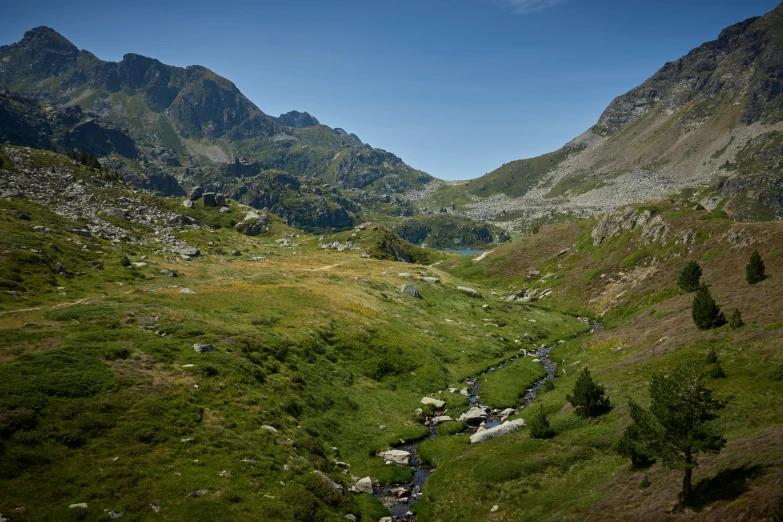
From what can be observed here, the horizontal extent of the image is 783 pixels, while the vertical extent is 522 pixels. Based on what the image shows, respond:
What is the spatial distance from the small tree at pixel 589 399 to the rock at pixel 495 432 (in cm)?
579

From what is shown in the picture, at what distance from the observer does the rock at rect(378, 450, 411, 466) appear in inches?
1351

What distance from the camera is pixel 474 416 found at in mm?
42281

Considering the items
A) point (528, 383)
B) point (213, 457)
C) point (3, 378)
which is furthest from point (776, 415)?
point (3, 378)

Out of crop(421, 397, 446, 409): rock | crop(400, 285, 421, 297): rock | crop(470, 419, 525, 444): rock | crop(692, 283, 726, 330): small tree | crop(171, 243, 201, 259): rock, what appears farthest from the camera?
crop(171, 243, 201, 259): rock

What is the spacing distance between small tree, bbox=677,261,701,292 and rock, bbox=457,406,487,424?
4374cm

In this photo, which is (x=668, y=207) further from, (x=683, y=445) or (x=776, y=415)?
(x=683, y=445)

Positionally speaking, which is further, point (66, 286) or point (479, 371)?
point (479, 371)

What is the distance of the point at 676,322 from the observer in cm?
5200

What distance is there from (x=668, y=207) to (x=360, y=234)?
372 feet

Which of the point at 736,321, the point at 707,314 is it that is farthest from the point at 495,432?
the point at 707,314

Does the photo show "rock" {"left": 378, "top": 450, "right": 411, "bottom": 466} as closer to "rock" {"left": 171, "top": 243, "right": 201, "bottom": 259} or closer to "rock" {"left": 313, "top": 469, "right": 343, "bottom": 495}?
"rock" {"left": 313, "top": 469, "right": 343, "bottom": 495}

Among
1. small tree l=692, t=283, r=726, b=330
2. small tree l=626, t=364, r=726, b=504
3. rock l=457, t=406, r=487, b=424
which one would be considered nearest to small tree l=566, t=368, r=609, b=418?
rock l=457, t=406, r=487, b=424

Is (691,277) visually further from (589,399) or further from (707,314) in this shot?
(589,399)

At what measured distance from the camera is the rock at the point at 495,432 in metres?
36.5
